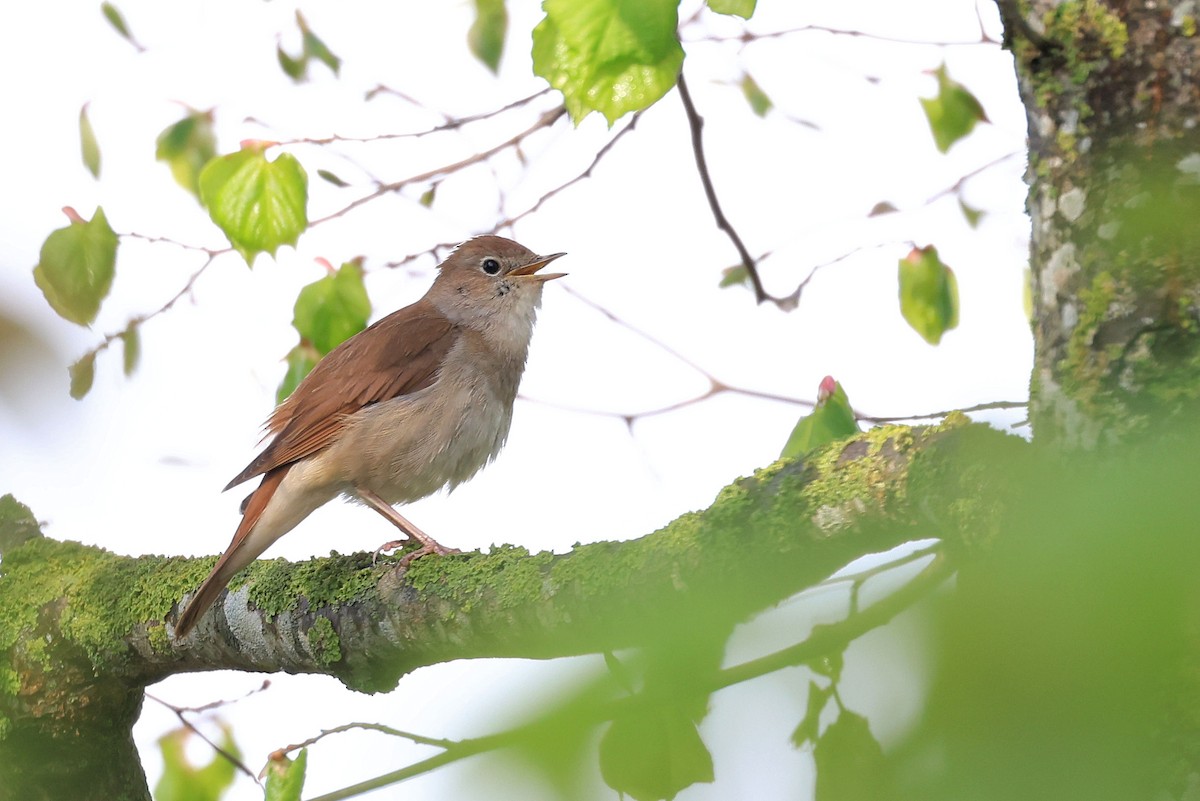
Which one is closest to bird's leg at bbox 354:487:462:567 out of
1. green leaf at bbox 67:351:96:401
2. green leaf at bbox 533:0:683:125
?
green leaf at bbox 533:0:683:125

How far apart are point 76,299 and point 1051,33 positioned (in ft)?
9.94

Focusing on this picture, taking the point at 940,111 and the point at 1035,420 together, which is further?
the point at 940,111

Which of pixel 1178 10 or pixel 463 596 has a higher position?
pixel 1178 10

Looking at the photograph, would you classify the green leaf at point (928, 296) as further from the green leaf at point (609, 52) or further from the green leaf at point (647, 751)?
the green leaf at point (647, 751)

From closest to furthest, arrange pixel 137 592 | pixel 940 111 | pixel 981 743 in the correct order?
pixel 981 743 < pixel 137 592 < pixel 940 111

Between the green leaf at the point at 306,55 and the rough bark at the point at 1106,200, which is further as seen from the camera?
the green leaf at the point at 306,55

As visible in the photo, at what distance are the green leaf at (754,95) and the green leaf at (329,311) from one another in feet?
7.97

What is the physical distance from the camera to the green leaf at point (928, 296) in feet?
15.9

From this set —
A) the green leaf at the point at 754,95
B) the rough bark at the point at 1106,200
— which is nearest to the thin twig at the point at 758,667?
the rough bark at the point at 1106,200

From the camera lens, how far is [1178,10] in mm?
1887

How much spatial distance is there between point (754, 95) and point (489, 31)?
59.8 inches

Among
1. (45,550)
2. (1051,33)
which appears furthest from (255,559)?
(1051,33)

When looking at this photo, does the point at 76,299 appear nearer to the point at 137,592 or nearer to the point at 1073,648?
the point at 137,592

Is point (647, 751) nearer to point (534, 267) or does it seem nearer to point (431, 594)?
point (431, 594)
